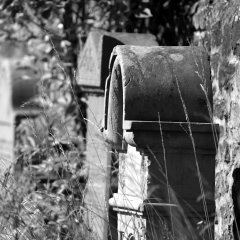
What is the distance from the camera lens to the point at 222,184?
10.3 feet

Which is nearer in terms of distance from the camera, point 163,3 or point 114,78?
point 114,78

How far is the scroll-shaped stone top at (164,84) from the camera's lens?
355cm

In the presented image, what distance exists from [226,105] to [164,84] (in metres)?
0.50

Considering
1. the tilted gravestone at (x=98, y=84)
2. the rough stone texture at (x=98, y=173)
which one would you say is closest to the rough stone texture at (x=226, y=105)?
the rough stone texture at (x=98, y=173)

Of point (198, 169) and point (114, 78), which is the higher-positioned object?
point (114, 78)

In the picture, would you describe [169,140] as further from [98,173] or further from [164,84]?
[98,173]

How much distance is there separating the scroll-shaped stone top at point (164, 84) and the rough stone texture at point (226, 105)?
0.26m

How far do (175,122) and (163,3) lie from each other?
10.1 ft

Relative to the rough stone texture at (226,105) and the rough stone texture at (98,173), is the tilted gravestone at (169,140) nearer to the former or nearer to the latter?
the rough stone texture at (226,105)

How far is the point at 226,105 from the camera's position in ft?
10.3

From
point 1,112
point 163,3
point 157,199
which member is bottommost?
point 1,112

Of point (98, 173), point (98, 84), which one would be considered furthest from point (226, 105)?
point (98, 84)

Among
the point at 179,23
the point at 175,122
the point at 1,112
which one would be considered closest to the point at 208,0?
the point at 175,122

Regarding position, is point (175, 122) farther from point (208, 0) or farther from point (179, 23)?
point (179, 23)
